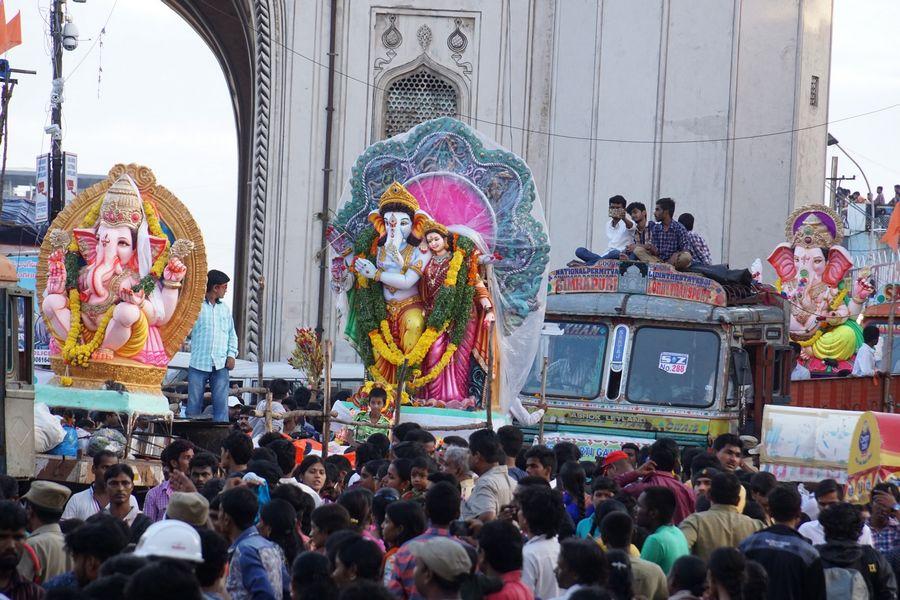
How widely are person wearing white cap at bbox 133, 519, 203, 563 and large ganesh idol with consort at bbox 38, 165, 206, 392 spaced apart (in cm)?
760

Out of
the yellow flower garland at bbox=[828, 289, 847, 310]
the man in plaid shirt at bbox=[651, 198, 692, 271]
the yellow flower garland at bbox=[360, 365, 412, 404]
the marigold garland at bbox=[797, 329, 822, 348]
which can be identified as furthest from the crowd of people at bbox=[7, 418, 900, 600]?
the marigold garland at bbox=[797, 329, 822, 348]

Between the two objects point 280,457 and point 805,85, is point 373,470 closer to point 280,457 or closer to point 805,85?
point 280,457

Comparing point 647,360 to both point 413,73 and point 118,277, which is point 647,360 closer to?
point 118,277

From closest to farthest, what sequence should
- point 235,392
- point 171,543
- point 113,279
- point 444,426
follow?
point 171,543 < point 113,279 < point 444,426 < point 235,392

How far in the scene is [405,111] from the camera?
23.8 metres

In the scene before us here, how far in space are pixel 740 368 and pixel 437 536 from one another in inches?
355

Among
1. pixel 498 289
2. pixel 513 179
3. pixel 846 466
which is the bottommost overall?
pixel 846 466

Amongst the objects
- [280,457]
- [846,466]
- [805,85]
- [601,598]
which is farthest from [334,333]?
[601,598]

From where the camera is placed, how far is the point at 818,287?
23172mm

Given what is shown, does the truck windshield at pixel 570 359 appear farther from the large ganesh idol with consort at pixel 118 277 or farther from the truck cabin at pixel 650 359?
the large ganesh idol with consort at pixel 118 277

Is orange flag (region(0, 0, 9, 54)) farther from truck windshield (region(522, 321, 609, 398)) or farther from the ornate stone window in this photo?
the ornate stone window

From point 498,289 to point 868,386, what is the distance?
5.06 m

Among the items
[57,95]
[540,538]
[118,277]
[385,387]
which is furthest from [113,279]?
[57,95]

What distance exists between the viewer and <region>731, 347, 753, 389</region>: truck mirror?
15086 millimetres
